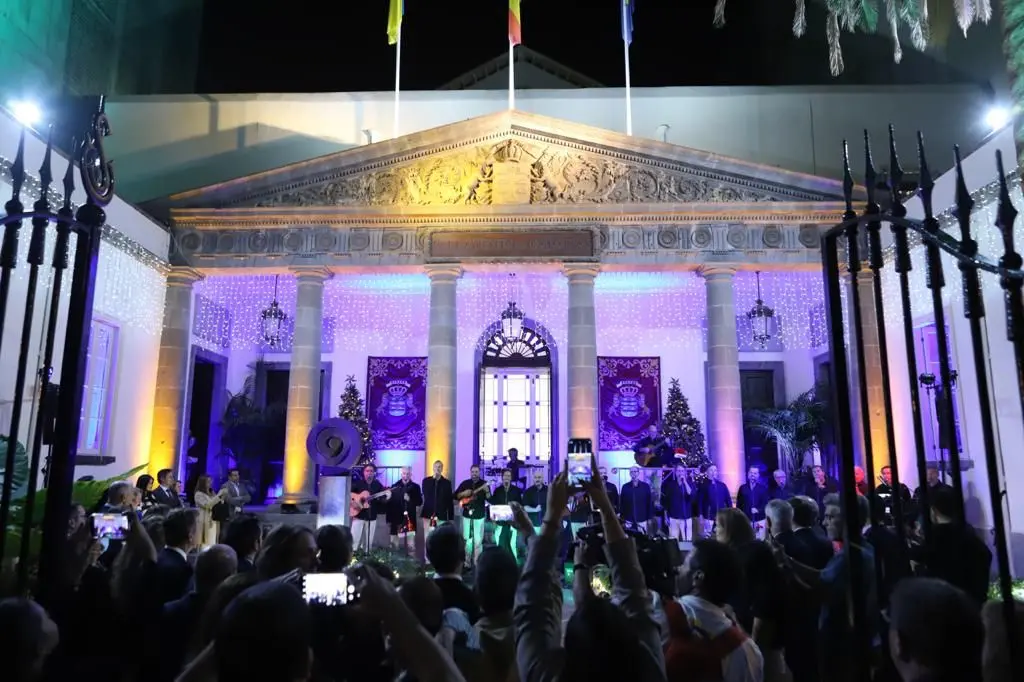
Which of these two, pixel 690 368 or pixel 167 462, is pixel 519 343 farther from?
pixel 167 462

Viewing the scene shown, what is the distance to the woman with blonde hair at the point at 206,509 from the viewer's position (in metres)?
11.4

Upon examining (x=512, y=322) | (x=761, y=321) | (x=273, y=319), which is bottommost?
(x=761, y=321)

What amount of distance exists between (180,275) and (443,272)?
5910mm

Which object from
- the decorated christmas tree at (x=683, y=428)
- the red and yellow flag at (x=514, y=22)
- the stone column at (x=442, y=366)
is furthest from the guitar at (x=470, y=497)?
the red and yellow flag at (x=514, y=22)

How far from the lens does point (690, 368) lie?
64.3ft

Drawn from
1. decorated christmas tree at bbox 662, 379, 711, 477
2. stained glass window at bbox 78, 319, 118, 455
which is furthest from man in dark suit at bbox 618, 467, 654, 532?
stained glass window at bbox 78, 319, 118, 455

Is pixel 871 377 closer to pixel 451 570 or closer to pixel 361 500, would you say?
pixel 361 500

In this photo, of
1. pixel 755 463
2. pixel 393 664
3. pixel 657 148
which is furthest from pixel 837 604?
pixel 755 463

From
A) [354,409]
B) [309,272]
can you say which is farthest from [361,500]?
[354,409]

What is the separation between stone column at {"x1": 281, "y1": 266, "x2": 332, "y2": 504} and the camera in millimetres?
15391

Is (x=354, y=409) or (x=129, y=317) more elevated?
(x=129, y=317)

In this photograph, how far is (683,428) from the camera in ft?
61.2

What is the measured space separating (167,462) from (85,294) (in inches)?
528

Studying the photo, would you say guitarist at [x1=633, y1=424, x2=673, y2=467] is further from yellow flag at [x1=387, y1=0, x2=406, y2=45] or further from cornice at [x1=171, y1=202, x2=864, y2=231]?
yellow flag at [x1=387, y1=0, x2=406, y2=45]
